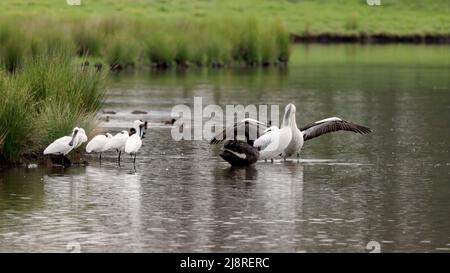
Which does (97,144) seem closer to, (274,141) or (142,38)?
(274,141)

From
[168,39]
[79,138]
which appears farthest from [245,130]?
[168,39]

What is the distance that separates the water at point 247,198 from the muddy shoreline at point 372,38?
54245 mm

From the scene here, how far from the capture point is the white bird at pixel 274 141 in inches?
775

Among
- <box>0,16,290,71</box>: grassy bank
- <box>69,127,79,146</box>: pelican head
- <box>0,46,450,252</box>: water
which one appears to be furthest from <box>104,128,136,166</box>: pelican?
<box>0,16,290,71</box>: grassy bank

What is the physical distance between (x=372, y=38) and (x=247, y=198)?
69.2m

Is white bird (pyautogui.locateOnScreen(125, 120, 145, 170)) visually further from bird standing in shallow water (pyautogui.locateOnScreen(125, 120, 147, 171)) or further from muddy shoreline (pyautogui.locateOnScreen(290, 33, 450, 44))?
muddy shoreline (pyautogui.locateOnScreen(290, 33, 450, 44))

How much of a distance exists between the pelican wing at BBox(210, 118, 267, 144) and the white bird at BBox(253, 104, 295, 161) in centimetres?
50

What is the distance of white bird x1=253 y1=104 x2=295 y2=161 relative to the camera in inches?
775

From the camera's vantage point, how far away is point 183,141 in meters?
24.1

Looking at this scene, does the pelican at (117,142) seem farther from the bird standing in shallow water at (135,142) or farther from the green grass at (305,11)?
the green grass at (305,11)

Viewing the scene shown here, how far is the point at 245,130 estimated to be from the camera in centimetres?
2034

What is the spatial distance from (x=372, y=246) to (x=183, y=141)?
35.9ft
